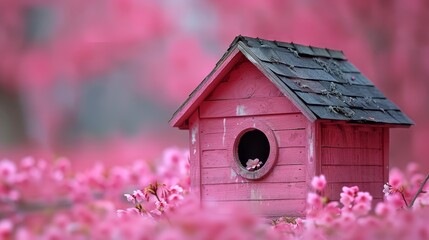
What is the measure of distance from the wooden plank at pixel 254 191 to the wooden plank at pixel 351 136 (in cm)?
31

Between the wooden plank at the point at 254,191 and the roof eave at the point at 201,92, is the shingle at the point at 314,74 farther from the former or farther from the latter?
the wooden plank at the point at 254,191

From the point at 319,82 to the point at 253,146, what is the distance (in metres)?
0.57

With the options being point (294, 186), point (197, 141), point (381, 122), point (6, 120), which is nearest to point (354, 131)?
point (381, 122)

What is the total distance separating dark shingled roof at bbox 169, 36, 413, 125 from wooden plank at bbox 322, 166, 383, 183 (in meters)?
0.31

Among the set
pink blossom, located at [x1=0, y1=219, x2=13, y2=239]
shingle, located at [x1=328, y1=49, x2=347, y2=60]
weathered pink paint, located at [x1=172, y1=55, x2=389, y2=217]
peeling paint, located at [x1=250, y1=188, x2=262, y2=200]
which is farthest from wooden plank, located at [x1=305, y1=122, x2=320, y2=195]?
pink blossom, located at [x1=0, y1=219, x2=13, y2=239]

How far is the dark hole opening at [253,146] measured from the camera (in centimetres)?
569

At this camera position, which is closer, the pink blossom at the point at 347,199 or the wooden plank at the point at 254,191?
the pink blossom at the point at 347,199

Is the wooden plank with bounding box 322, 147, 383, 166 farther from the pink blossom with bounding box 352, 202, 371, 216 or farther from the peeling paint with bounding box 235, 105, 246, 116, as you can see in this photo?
the pink blossom with bounding box 352, 202, 371, 216

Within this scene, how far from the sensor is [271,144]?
539 centimetres

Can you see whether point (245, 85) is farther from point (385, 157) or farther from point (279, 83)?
point (385, 157)

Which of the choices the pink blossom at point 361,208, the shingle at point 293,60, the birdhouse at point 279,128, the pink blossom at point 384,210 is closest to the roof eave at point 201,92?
the birdhouse at point 279,128

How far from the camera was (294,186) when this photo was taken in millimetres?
5328

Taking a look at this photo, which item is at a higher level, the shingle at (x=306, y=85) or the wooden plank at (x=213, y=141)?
the shingle at (x=306, y=85)

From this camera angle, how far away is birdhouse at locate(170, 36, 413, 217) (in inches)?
209
